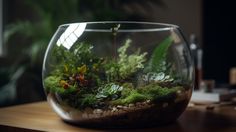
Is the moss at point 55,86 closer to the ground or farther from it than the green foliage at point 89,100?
farther from it

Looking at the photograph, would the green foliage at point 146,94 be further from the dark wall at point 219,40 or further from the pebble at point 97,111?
the dark wall at point 219,40

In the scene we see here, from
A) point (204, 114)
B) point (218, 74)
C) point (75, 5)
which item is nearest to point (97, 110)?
point (204, 114)

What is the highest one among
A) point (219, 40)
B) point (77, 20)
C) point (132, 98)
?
point (77, 20)

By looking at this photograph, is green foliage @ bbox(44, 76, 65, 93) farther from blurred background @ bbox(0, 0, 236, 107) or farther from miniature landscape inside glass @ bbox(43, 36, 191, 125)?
blurred background @ bbox(0, 0, 236, 107)

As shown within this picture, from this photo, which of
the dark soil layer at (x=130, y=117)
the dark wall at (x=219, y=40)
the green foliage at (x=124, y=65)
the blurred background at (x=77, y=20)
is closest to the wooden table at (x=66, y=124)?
the dark soil layer at (x=130, y=117)

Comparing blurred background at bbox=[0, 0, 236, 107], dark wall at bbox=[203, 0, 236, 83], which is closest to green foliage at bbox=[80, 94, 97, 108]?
blurred background at bbox=[0, 0, 236, 107]

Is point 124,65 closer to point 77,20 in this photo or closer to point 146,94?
point 146,94

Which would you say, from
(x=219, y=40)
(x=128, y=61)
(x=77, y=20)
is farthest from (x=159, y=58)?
(x=219, y=40)

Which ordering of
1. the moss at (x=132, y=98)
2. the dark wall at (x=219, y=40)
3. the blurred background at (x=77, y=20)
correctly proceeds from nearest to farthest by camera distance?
1. the moss at (x=132, y=98)
2. the blurred background at (x=77, y=20)
3. the dark wall at (x=219, y=40)
